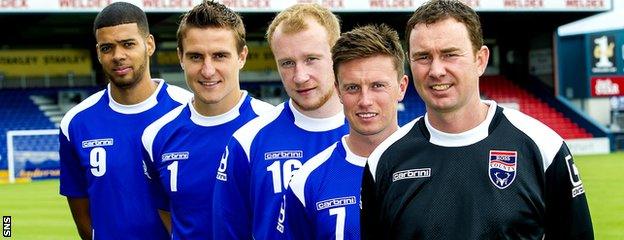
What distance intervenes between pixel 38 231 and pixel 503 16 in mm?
26073

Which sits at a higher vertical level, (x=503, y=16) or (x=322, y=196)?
(x=503, y=16)

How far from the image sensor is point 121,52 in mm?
4992

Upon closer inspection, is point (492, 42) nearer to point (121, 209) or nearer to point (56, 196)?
point (56, 196)

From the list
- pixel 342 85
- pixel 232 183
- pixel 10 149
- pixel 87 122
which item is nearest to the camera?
pixel 342 85

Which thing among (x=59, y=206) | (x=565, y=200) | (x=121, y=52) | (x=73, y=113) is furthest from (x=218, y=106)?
(x=59, y=206)

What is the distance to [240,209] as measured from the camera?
4336mm

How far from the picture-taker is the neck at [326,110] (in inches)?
167

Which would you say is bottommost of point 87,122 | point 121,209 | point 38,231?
point 38,231

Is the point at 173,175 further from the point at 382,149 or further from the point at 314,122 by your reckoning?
the point at 382,149

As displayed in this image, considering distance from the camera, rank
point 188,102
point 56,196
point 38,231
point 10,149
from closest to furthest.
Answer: point 188,102, point 38,231, point 56,196, point 10,149

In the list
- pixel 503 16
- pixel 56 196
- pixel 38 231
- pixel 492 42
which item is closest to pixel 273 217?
pixel 38 231

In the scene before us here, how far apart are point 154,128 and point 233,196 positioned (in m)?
0.82

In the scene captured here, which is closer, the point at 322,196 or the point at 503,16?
the point at 322,196

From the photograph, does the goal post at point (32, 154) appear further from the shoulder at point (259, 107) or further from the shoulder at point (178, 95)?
the shoulder at point (259, 107)
